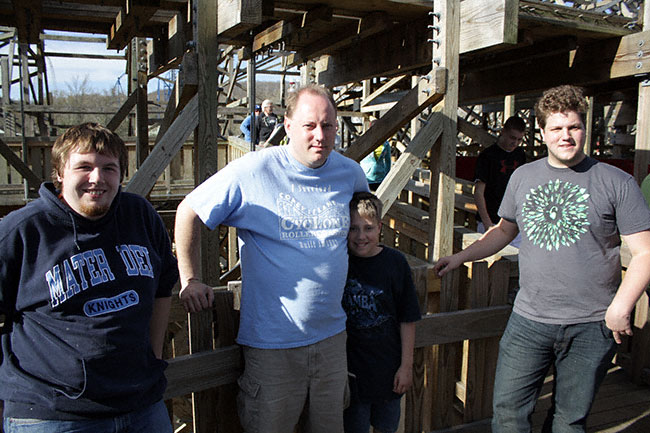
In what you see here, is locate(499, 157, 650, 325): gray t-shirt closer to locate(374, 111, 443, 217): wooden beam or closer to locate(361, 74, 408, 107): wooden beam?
locate(374, 111, 443, 217): wooden beam

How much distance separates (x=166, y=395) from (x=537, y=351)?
64.7 inches

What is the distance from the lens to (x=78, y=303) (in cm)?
165

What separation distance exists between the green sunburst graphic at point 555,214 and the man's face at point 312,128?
39.6 inches

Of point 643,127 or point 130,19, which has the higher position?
point 130,19

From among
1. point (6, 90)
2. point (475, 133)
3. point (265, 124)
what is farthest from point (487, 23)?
point (6, 90)

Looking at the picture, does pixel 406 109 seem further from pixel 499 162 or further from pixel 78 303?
pixel 78 303

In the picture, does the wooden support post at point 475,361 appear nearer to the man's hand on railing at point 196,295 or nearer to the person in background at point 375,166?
the man's hand on railing at point 196,295

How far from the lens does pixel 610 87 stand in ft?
25.4

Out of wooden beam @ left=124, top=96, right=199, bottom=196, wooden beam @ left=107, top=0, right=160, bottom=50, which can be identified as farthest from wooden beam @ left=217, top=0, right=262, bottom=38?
wooden beam @ left=107, top=0, right=160, bottom=50

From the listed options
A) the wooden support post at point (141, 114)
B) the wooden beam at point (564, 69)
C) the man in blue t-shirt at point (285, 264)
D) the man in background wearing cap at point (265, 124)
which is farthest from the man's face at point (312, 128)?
the man in background wearing cap at point (265, 124)

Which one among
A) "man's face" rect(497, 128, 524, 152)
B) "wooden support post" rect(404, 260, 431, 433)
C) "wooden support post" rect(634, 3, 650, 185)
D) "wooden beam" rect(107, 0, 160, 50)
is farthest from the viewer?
"wooden support post" rect(634, 3, 650, 185)

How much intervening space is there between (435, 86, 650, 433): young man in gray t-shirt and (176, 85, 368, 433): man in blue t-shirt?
895 millimetres

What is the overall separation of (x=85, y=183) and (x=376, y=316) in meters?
1.31

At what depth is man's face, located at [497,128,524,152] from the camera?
4.40 metres
